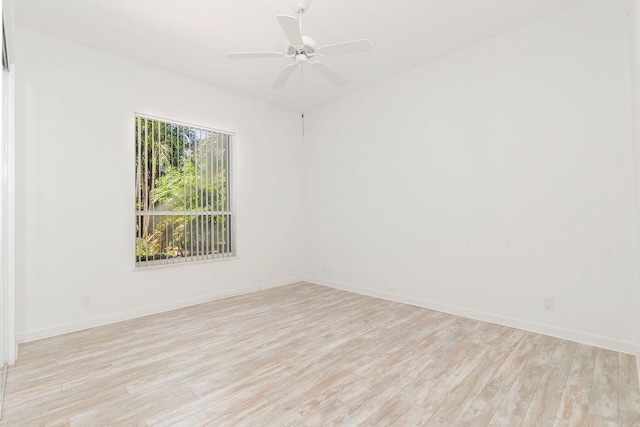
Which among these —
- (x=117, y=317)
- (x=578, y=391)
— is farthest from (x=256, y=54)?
(x=578, y=391)

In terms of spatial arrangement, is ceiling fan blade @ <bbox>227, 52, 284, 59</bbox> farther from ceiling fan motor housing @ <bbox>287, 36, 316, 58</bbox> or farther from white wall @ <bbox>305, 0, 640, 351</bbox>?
white wall @ <bbox>305, 0, 640, 351</bbox>

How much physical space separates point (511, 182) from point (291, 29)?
2587 millimetres

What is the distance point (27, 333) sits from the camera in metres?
3.08

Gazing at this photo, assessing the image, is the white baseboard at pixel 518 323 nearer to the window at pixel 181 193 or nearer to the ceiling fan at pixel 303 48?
the window at pixel 181 193

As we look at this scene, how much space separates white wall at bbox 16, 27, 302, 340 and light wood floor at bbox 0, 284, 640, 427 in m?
0.40

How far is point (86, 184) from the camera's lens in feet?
11.4

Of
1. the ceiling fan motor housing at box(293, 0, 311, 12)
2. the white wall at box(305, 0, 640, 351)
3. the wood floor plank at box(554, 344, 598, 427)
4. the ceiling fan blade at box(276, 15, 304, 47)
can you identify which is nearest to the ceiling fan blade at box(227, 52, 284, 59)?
the ceiling fan blade at box(276, 15, 304, 47)

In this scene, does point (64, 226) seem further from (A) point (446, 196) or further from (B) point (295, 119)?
(A) point (446, 196)

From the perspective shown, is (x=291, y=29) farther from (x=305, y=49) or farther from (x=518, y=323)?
(x=518, y=323)

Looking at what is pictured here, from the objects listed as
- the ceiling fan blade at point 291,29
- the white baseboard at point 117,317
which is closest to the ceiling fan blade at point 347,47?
the ceiling fan blade at point 291,29

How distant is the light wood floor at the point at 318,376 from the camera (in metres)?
1.91

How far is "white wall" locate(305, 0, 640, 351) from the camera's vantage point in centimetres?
277

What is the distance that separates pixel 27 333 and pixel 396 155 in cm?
444

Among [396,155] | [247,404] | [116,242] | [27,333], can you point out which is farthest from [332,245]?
[27,333]
